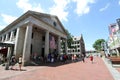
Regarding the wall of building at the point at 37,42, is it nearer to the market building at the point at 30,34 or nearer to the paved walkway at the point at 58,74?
the market building at the point at 30,34

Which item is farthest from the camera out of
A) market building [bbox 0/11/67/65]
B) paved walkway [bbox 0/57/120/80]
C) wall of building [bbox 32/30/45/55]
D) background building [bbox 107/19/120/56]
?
background building [bbox 107/19/120/56]

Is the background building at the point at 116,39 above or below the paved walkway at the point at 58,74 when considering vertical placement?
above

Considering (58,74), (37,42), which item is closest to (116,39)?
(37,42)

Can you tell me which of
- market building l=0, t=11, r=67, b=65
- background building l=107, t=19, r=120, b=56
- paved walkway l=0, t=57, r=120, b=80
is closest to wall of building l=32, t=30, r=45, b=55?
market building l=0, t=11, r=67, b=65

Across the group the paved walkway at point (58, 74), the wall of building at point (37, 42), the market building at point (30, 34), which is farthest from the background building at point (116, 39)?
the wall of building at point (37, 42)

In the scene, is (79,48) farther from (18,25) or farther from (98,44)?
(18,25)

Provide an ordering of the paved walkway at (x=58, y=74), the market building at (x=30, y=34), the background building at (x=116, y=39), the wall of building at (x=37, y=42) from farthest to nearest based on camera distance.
→ 1. the background building at (x=116, y=39)
2. the wall of building at (x=37, y=42)
3. the market building at (x=30, y=34)
4. the paved walkway at (x=58, y=74)

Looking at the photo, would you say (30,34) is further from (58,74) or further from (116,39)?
(116,39)

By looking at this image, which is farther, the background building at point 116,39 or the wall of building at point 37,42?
the background building at point 116,39

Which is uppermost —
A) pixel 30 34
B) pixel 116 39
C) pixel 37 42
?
pixel 116 39

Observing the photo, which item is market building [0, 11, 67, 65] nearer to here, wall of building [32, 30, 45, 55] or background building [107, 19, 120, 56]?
wall of building [32, 30, 45, 55]

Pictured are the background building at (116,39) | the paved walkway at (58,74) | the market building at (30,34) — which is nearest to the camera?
the paved walkway at (58,74)

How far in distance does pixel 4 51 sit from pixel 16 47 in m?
6.08

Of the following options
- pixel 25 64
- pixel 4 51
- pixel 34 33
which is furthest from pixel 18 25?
pixel 25 64
